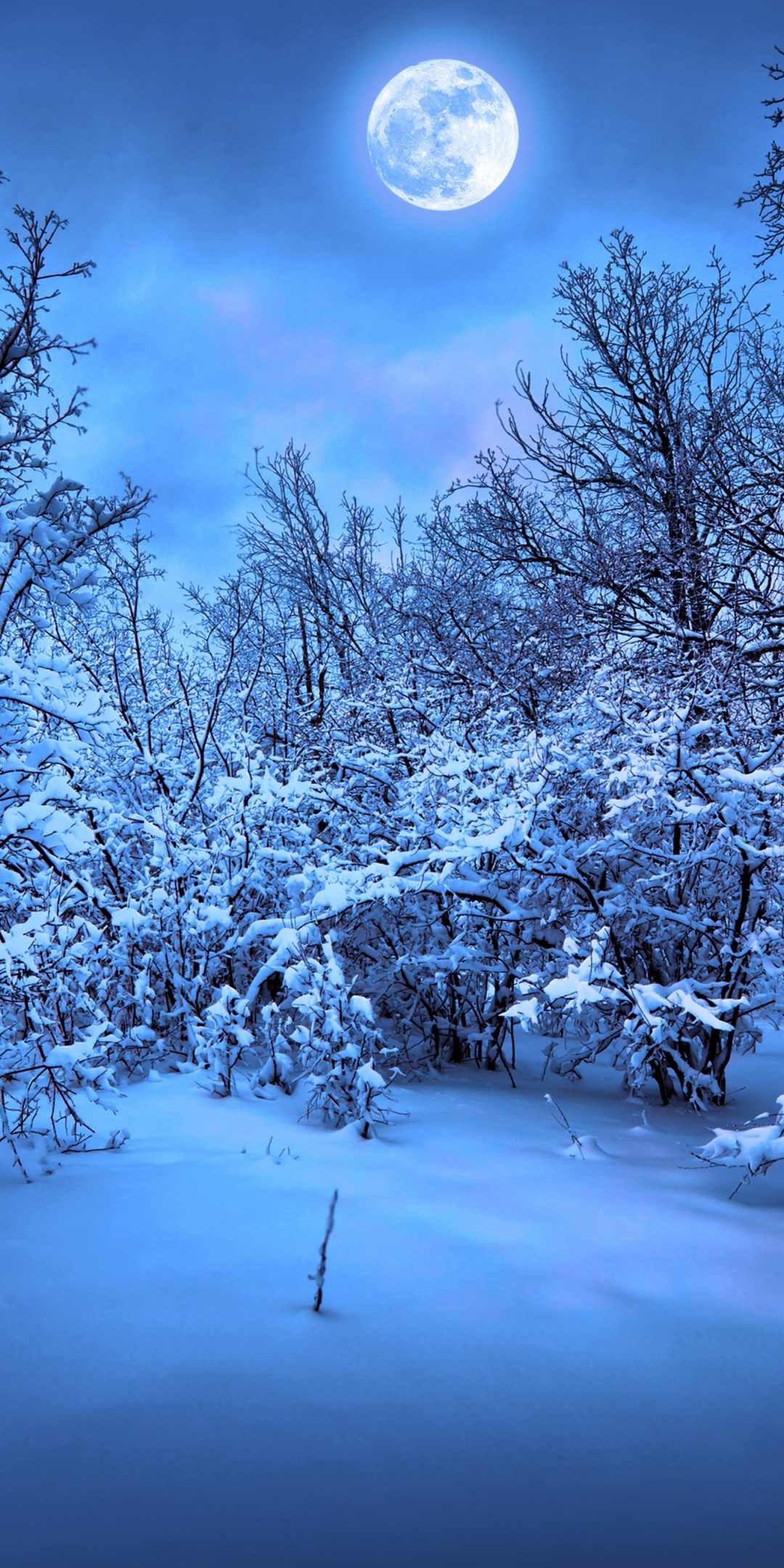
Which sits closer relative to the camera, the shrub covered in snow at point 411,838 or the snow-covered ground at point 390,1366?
the snow-covered ground at point 390,1366

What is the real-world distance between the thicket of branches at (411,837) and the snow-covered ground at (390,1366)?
2.58ft

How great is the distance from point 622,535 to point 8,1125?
27.7ft

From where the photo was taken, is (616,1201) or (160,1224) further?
(616,1201)

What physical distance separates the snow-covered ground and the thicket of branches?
785mm

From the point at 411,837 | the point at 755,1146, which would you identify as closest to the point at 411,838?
the point at 411,837

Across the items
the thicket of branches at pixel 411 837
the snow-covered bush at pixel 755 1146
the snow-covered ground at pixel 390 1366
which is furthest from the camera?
the thicket of branches at pixel 411 837

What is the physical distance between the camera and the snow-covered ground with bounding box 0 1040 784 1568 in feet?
5.01

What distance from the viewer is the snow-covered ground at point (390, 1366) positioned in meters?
1.53

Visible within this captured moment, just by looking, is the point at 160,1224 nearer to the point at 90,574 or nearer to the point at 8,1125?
the point at 8,1125

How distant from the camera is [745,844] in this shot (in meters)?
4.40

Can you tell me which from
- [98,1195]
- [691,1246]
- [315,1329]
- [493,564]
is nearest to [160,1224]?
[98,1195]

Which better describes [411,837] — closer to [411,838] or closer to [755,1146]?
[411,838]

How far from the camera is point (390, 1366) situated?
6.65 feet

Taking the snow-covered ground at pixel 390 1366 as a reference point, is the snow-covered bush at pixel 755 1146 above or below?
above
